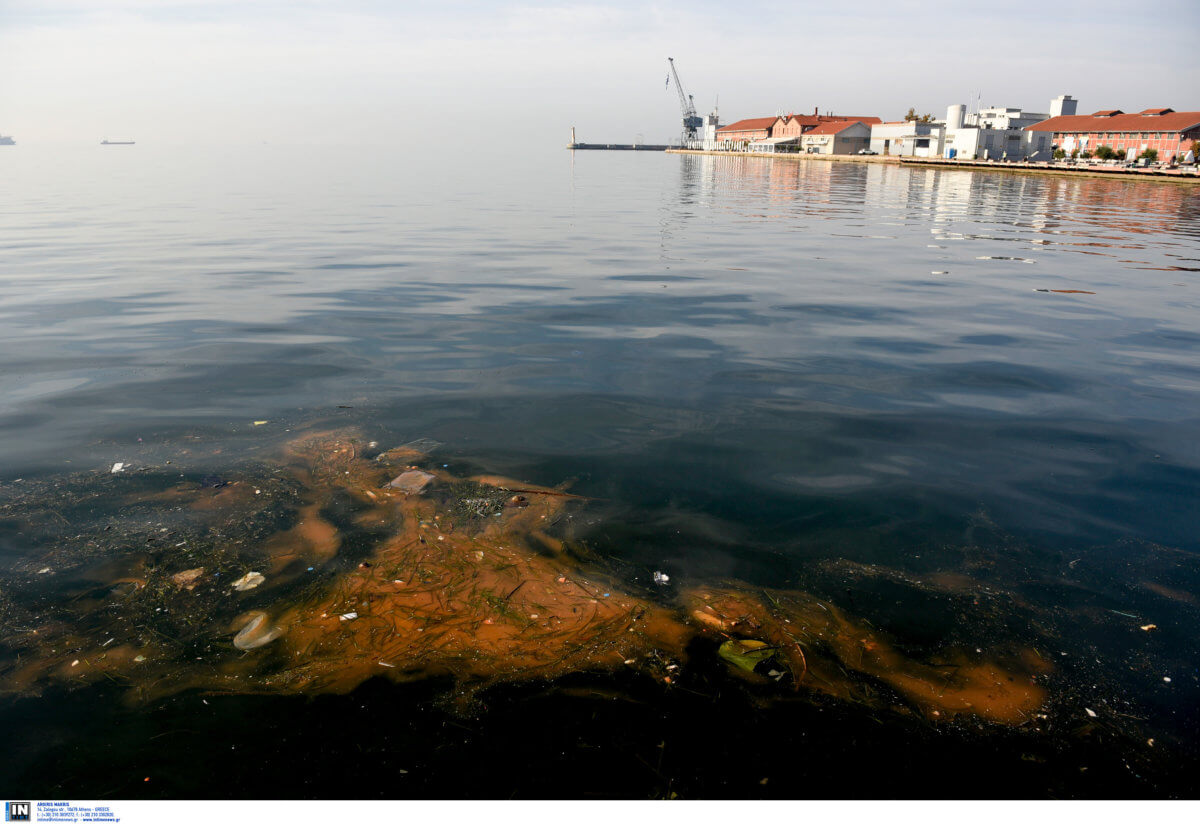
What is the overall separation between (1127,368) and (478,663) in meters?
10.2

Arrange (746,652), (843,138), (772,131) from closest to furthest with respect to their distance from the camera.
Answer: (746,652)
(843,138)
(772,131)

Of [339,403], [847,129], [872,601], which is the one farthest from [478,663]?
[847,129]

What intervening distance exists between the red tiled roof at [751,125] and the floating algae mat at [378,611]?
160 m

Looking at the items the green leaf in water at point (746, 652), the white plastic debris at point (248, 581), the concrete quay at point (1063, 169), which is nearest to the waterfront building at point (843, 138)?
the concrete quay at point (1063, 169)

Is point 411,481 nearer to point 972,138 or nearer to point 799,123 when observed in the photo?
point 972,138

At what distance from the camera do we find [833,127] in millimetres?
127000

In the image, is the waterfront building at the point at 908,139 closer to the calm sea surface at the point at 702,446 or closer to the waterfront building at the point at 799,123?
the waterfront building at the point at 799,123

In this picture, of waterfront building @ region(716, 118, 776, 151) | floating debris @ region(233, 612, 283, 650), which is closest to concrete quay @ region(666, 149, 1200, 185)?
waterfront building @ region(716, 118, 776, 151)

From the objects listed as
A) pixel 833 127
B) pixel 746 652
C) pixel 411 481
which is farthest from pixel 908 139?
pixel 746 652

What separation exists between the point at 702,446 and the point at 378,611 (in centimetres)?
371

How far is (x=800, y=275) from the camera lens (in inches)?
671

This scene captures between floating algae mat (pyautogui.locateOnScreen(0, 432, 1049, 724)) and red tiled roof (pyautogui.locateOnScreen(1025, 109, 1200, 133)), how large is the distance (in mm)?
106103

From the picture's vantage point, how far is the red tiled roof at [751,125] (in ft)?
497
